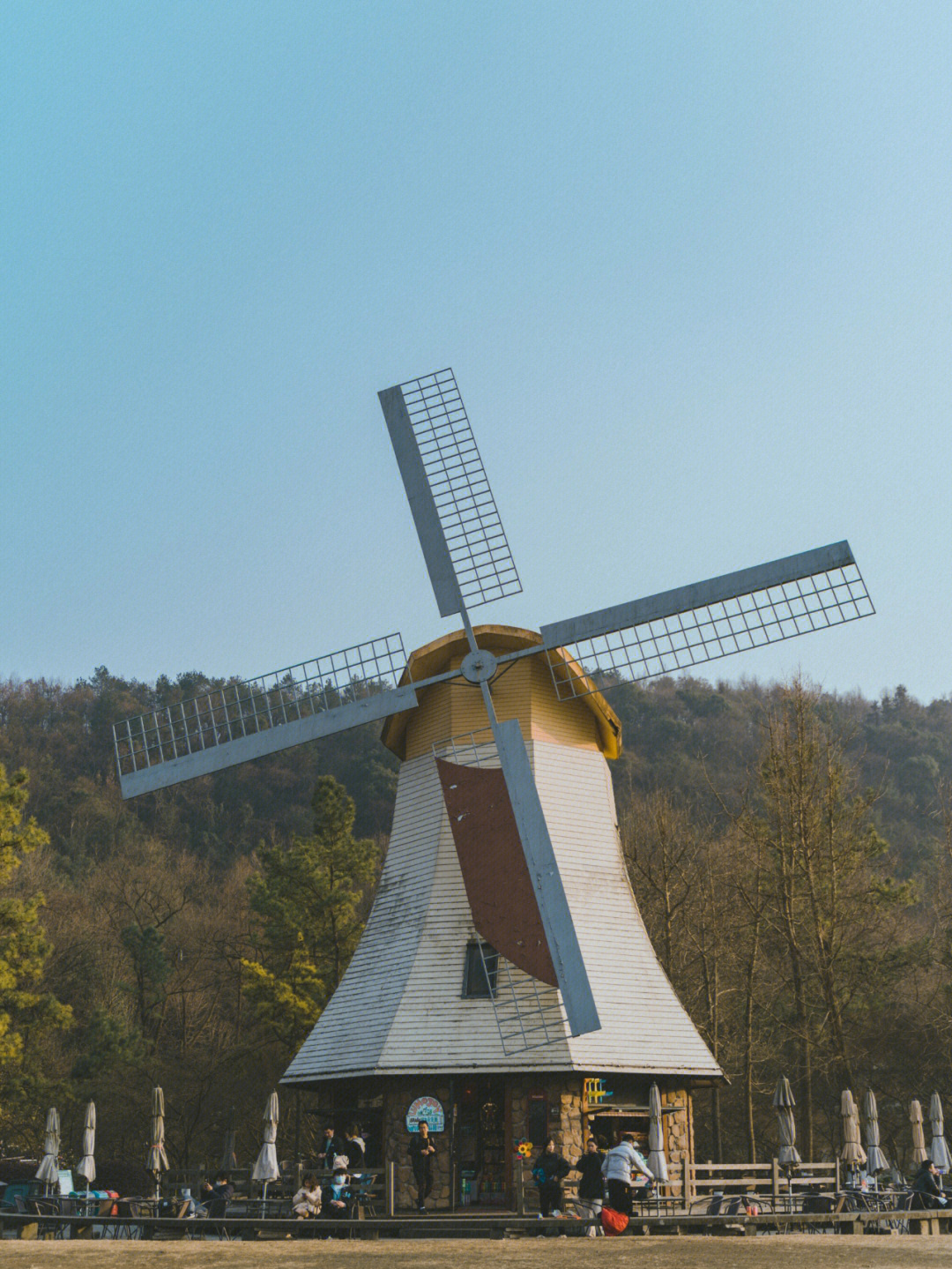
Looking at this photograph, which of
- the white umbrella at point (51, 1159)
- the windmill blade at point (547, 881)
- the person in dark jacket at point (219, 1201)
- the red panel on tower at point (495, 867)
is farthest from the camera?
the white umbrella at point (51, 1159)

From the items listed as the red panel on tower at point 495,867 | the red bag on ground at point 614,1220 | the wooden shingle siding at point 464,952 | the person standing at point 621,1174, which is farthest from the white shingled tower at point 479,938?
the red bag on ground at point 614,1220

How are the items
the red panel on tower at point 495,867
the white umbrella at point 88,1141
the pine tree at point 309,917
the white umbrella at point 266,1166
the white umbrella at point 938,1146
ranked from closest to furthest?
the white umbrella at point 266,1166 < the red panel on tower at point 495,867 < the white umbrella at point 88,1141 < the white umbrella at point 938,1146 < the pine tree at point 309,917

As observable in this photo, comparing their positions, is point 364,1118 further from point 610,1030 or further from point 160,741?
point 160,741

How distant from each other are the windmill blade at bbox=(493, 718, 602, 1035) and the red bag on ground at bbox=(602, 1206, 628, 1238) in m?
2.54

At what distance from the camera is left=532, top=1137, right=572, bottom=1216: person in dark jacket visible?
15.0 metres

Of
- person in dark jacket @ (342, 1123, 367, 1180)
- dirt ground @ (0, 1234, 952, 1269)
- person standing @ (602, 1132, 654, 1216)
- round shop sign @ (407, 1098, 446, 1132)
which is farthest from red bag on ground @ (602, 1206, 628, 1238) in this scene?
person in dark jacket @ (342, 1123, 367, 1180)

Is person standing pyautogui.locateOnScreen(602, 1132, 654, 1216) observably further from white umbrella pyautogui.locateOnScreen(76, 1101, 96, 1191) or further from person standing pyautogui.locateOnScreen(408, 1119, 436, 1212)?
white umbrella pyautogui.locateOnScreen(76, 1101, 96, 1191)

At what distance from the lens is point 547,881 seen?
55.3 feet

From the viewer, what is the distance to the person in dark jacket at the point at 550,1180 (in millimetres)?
14984

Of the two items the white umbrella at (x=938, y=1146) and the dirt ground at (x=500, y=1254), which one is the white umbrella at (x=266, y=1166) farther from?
the white umbrella at (x=938, y=1146)

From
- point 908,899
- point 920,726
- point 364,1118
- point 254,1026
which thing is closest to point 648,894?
point 908,899

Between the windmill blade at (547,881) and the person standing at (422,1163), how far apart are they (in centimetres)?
248

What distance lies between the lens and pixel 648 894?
3353cm

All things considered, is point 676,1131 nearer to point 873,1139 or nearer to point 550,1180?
point 550,1180
